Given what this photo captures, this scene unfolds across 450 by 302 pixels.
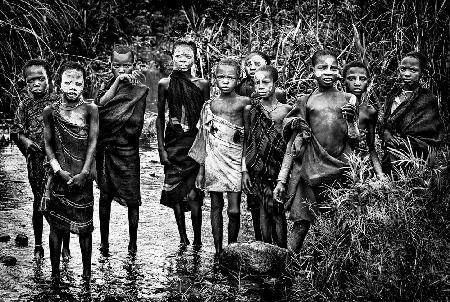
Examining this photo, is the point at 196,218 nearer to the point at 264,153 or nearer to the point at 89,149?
the point at 264,153

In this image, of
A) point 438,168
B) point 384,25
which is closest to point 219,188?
point 438,168

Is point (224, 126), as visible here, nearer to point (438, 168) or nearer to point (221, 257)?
point (221, 257)

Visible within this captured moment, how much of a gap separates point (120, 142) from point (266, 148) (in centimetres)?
123

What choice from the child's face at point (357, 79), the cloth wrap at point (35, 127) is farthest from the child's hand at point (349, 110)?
the cloth wrap at point (35, 127)

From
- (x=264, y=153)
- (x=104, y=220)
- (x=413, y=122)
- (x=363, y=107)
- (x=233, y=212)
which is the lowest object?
(x=104, y=220)

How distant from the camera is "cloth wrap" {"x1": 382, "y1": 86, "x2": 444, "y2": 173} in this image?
6375 mm

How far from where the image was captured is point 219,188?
6.44 m

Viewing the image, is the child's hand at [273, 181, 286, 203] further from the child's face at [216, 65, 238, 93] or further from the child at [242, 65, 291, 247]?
the child's face at [216, 65, 238, 93]

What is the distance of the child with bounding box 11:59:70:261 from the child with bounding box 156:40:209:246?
0.95 metres

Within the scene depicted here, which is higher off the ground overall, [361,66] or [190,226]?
[361,66]

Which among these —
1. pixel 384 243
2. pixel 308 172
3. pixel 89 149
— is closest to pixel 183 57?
pixel 89 149

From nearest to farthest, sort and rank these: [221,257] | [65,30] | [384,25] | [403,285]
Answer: [403,285]
[221,257]
[384,25]
[65,30]

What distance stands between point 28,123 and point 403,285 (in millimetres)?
3187

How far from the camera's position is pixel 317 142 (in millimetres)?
5809
